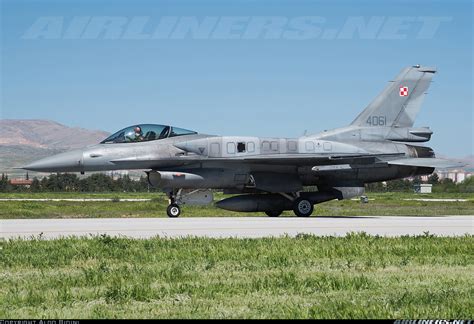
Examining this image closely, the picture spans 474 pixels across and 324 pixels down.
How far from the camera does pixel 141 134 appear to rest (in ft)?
85.7

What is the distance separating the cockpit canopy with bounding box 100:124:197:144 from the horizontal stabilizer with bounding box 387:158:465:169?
8.10 metres

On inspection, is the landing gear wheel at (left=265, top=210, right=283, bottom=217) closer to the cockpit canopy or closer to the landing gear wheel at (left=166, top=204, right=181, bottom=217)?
the landing gear wheel at (left=166, top=204, right=181, bottom=217)

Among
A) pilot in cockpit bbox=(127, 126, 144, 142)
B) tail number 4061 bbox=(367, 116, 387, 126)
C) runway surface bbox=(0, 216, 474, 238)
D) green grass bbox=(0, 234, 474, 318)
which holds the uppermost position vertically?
tail number 4061 bbox=(367, 116, 387, 126)

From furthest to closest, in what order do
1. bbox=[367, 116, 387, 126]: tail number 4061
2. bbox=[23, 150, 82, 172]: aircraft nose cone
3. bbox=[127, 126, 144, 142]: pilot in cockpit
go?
1. bbox=[367, 116, 387, 126]: tail number 4061
2. bbox=[127, 126, 144, 142]: pilot in cockpit
3. bbox=[23, 150, 82, 172]: aircraft nose cone

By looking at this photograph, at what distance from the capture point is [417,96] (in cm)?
2978

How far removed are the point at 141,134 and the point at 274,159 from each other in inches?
180

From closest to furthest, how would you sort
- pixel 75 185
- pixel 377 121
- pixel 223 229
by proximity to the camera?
pixel 223 229 < pixel 377 121 < pixel 75 185

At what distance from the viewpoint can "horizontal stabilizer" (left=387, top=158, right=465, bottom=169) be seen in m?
27.4

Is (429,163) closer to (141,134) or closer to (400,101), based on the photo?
(400,101)

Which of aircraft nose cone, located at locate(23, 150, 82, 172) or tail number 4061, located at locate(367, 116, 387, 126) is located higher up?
tail number 4061, located at locate(367, 116, 387, 126)

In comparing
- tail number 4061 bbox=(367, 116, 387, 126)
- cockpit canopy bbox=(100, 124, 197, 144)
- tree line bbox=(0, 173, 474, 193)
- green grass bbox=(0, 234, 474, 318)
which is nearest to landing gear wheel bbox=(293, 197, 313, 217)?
tail number 4061 bbox=(367, 116, 387, 126)

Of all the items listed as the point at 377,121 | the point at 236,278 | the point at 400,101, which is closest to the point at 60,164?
the point at 377,121

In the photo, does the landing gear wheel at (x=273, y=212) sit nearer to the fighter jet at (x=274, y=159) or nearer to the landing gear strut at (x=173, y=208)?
the fighter jet at (x=274, y=159)

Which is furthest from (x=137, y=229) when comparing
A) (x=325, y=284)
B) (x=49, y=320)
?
(x=49, y=320)
